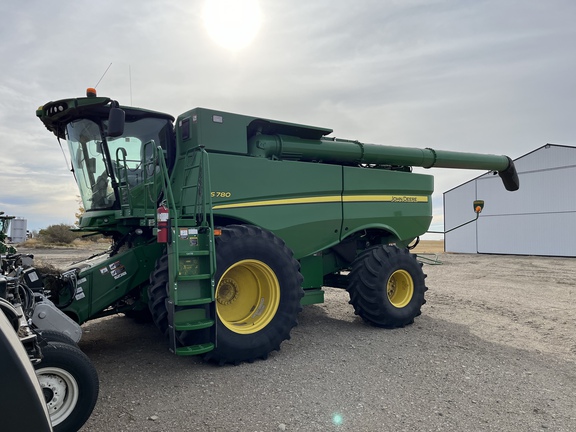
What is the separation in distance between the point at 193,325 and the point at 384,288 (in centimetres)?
303

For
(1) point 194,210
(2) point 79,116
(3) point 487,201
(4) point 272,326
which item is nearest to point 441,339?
(4) point 272,326

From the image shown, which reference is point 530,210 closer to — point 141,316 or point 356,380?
point 141,316

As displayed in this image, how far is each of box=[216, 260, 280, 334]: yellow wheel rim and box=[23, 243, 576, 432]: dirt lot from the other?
→ 491mm

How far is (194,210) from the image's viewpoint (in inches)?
196

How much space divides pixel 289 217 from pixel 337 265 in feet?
5.00

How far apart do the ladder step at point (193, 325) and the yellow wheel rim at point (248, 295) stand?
0.47 meters

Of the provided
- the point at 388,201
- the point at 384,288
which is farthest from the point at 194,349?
the point at 388,201

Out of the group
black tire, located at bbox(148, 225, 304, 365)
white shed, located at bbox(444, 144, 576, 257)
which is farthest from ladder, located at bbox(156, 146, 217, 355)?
white shed, located at bbox(444, 144, 576, 257)

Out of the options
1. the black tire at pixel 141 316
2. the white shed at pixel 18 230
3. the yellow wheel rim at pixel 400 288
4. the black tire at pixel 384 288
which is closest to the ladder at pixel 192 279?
the white shed at pixel 18 230

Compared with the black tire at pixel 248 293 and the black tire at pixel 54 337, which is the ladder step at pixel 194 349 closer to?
the black tire at pixel 248 293

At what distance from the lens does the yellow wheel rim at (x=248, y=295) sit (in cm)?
502

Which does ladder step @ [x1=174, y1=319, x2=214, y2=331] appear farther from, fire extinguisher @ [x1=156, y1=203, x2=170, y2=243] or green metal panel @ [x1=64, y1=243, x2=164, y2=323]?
green metal panel @ [x1=64, y1=243, x2=164, y2=323]

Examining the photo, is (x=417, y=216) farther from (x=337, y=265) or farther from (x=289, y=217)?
(x=289, y=217)

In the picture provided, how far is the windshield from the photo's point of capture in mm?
5402
